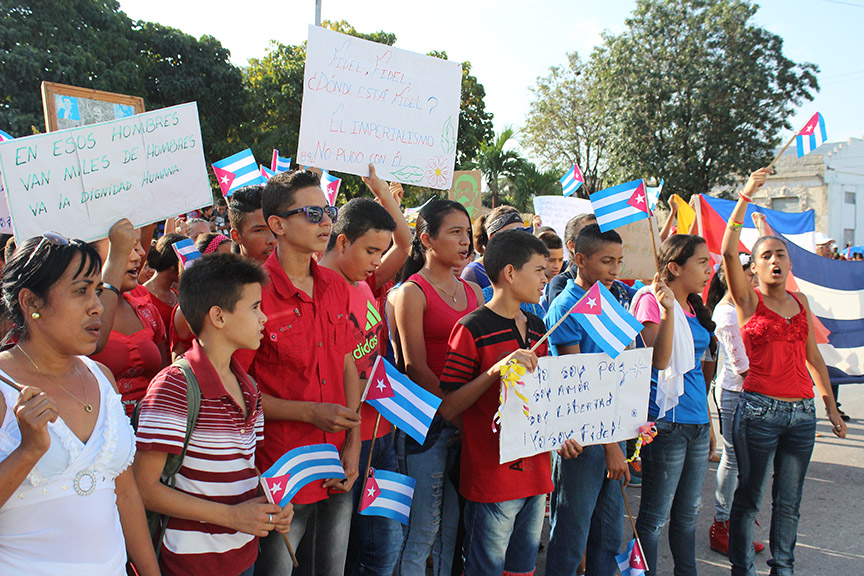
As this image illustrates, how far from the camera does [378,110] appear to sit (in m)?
3.62

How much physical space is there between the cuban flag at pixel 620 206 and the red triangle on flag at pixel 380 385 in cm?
155

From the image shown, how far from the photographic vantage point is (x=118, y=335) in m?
2.76

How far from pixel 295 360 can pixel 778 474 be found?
285 centimetres

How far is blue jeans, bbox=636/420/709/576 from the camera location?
330cm

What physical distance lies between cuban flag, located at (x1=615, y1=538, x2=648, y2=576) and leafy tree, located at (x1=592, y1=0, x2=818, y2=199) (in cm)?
2378

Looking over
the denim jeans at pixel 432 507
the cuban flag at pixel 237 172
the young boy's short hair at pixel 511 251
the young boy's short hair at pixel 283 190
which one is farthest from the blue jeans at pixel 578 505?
the cuban flag at pixel 237 172

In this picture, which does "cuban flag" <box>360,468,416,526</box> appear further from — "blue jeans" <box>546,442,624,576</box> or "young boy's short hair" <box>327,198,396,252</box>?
"young boy's short hair" <box>327,198,396,252</box>

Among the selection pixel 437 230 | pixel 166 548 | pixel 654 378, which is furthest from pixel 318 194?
pixel 654 378


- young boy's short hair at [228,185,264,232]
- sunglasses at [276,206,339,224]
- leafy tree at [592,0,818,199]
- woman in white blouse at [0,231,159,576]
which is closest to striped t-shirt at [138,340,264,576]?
woman in white blouse at [0,231,159,576]

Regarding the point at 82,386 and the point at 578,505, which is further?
the point at 578,505

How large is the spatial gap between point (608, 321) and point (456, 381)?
754 millimetres

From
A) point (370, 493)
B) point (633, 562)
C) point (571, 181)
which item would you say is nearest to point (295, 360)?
point (370, 493)

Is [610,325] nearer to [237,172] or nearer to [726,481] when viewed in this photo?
[726,481]

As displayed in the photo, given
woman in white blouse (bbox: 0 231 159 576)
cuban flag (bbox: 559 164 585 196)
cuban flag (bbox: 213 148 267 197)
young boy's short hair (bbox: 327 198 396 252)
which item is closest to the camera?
woman in white blouse (bbox: 0 231 159 576)
